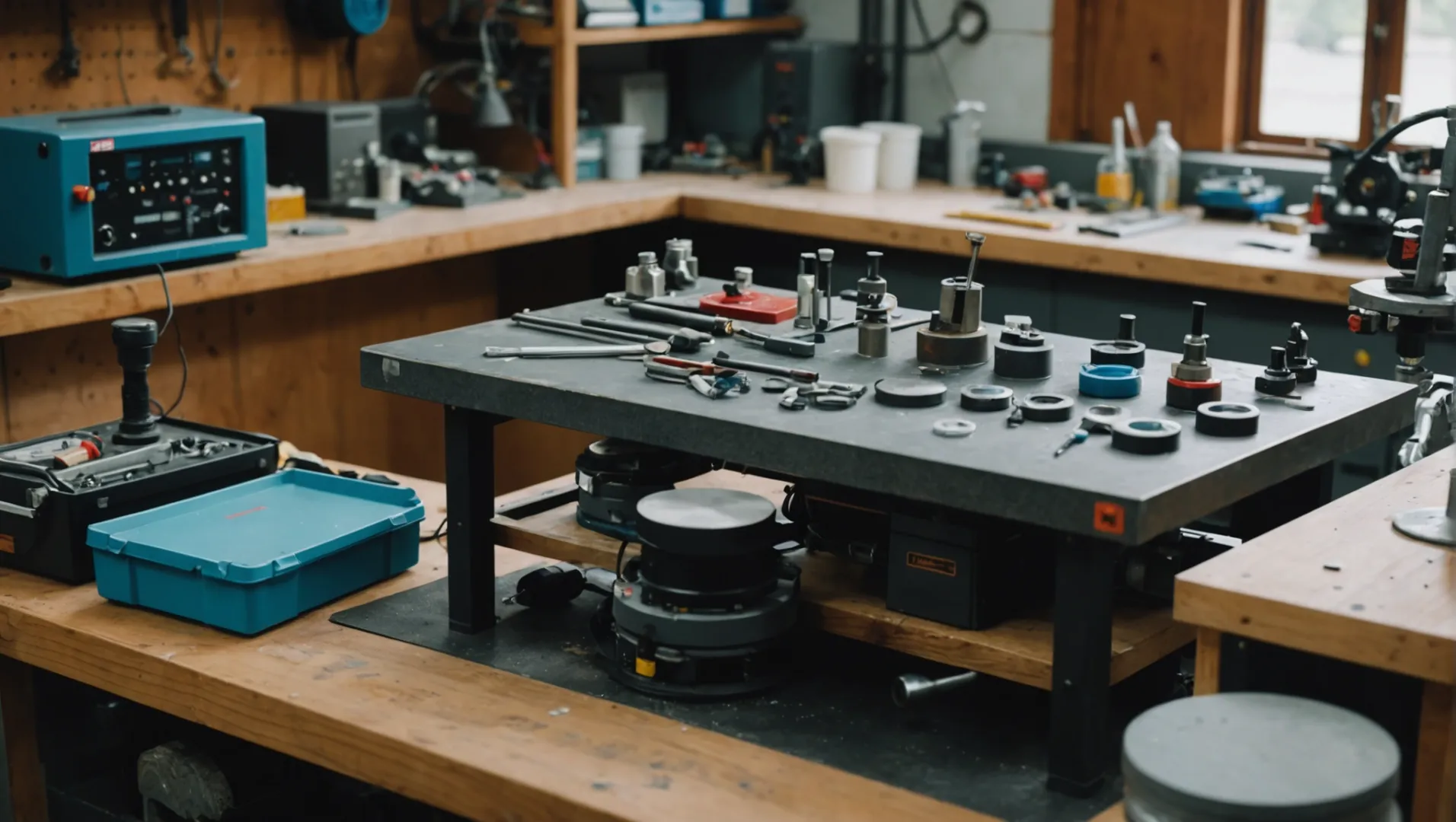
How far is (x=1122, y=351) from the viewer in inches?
93.3

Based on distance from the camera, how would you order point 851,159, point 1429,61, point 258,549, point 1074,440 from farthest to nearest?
1. point 851,159
2. point 1429,61
3. point 258,549
4. point 1074,440

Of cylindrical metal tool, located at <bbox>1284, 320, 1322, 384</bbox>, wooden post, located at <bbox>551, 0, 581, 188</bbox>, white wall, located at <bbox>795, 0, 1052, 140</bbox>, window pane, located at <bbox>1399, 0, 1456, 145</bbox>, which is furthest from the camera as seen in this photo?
white wall, located at <bbox>795, 0, 1052, 140</bbox>

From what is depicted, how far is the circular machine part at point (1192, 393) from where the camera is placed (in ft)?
7.08

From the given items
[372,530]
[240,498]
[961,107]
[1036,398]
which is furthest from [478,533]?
[961,107]

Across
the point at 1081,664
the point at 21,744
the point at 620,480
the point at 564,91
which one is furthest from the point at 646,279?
the point at 564,91

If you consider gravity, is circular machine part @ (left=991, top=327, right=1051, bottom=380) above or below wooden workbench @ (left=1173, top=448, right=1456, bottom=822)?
above

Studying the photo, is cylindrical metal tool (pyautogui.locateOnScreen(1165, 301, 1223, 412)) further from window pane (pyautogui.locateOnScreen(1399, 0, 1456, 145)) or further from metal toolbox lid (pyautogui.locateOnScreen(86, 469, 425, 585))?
window pane (pyautogui.locateOnScreen(1399, 0, 1456, 145))

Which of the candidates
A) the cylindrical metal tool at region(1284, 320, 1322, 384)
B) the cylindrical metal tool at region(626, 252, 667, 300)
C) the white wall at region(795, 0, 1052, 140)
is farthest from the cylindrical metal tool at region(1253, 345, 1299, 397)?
the white wall at region(795, 0, 1052, 140)

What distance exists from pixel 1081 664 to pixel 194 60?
3.05m

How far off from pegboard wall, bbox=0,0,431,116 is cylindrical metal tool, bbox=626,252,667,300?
1.81m

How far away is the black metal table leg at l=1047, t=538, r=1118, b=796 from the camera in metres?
1.89

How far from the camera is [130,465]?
2.76m

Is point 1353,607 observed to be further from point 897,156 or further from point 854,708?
point 897,156

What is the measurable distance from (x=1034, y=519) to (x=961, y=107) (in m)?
3.11
